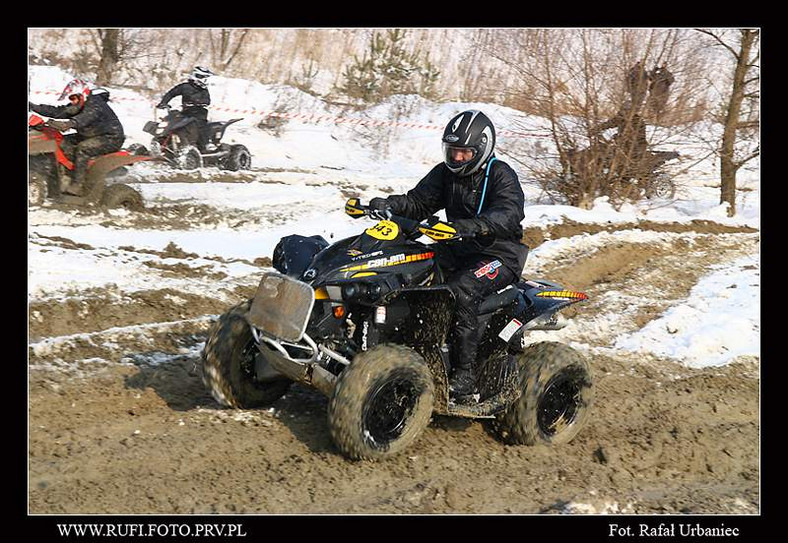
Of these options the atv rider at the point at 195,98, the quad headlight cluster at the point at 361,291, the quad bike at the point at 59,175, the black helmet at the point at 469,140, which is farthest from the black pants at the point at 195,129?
the quad headlight cluster at the point at 361,291

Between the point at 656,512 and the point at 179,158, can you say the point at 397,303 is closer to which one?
the point at 656,512

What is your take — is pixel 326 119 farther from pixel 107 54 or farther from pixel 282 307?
pixel 282 307

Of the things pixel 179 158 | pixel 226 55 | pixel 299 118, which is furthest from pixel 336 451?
pixel 226 55

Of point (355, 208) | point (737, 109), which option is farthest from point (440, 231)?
point (737, 109)

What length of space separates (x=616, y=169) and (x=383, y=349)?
1140 centimetres

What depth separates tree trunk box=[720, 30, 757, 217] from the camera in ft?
52.9

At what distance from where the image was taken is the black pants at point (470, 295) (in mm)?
5496

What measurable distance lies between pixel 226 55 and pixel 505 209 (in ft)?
69.8

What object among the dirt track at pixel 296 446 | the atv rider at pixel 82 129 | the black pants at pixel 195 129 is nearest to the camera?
the dirt track at pixel 296 446

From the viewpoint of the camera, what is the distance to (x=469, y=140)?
5.54 metres

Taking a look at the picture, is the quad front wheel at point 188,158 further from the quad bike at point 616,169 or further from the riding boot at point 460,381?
the riding boot at point 460,381

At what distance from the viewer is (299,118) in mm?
23375

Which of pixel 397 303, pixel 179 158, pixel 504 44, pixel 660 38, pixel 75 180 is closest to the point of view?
pixel 397 303

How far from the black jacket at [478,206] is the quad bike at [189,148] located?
10.9 m
